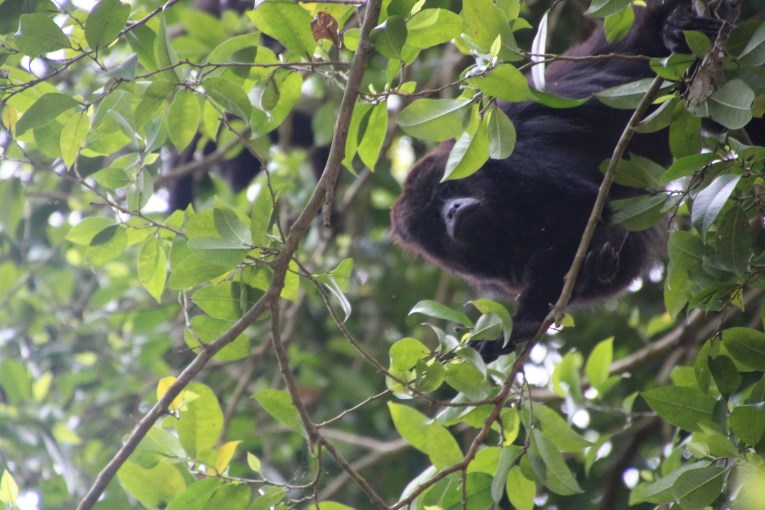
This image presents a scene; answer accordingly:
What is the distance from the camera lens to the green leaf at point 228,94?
227 centimetres

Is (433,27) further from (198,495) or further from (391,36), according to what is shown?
(198,495)

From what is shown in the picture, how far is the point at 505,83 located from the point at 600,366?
170 centimetres

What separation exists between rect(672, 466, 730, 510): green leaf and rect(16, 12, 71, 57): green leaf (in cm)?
188

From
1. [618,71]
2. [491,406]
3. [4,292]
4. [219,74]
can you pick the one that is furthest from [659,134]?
[4,292]

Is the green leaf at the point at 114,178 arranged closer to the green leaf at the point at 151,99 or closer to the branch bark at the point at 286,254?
the green leaf at the point at 151,99

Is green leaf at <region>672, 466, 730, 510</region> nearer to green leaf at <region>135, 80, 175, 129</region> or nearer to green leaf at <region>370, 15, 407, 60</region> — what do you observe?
green leaf at <region>370, 15, 407, 60</region>

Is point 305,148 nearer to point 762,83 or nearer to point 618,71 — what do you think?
point 618,71

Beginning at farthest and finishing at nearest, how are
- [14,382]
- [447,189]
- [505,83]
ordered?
[14,382] < [447,189] < [505,83]

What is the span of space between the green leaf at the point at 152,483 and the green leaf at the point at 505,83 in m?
1.36

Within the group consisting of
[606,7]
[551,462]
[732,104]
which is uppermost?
[606,7]

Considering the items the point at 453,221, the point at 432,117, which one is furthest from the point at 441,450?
the point at 453,221

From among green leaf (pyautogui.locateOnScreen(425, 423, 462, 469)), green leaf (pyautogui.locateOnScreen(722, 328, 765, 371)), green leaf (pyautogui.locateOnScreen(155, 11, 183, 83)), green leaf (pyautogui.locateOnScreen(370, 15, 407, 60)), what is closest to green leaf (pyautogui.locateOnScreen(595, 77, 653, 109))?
green leaf (pyautogui.locateOnScreen(370, 15, 407, 60))

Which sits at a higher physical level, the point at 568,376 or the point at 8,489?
the point at 8,489

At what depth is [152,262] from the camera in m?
2.62
